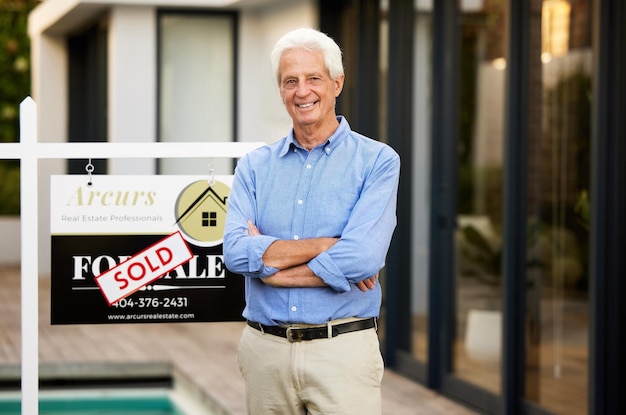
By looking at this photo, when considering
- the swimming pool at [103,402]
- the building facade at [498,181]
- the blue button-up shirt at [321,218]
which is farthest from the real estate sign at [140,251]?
the swimming pool at [103,402]

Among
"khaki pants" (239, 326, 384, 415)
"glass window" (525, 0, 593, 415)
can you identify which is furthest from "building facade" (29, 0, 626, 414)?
"khaki pants" (239, 326, 384, 415)

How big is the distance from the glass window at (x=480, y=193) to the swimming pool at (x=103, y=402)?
5.31 ft

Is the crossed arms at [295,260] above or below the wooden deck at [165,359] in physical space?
above

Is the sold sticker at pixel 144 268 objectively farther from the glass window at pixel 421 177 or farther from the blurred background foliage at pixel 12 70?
the blurred background foliage at pixel 12 70

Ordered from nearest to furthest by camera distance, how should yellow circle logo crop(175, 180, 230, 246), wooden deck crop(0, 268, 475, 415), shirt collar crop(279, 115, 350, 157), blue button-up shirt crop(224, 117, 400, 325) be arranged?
1. blue button-up shirt crop(224, 117, 400, 325)
2. shirt collar crop(279, 115, 350, 157)
3. yellow circle logo crop(175, 180, 230, 246)
4. wooden deck crop(0, 268, 475, 415)

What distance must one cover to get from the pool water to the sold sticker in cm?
286

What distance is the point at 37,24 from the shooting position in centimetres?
1145

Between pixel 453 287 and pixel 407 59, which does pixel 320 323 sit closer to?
pixel 453 287

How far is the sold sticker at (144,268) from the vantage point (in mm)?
3375

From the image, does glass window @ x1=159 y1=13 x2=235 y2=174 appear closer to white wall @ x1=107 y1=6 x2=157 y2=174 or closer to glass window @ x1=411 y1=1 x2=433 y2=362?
white wall @ x1=107 y1=6 x2=157 y2=174

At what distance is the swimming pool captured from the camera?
243 inches

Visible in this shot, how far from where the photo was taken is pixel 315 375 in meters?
2.59

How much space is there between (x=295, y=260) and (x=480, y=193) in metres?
2.96

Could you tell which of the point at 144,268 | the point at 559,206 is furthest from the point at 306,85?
the point at 559,206
